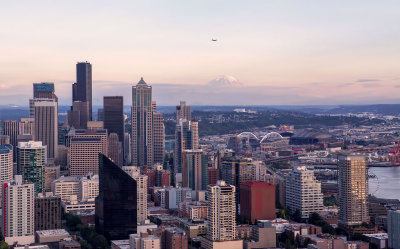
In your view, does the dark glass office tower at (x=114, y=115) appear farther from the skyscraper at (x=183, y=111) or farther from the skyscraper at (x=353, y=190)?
the skyscraper at (x=353, y=190)

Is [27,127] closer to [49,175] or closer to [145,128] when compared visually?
[145,128]

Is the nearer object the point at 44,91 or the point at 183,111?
the point at 44,91

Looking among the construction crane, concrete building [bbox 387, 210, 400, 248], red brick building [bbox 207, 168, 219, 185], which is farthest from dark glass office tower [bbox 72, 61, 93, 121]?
concrete building [bbox 387, 210, 400, 248]

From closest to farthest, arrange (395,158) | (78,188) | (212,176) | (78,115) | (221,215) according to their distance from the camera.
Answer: (221,215) < (78,188) < (212,176) < (395,158) < (78,115)

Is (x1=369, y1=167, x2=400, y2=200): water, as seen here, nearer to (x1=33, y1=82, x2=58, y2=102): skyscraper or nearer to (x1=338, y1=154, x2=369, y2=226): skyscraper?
(x1=338, y1=154, x2=369, y2=226): skyscraper

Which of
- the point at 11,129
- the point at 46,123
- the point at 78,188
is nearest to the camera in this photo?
the point at 78,188

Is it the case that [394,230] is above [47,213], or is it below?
below

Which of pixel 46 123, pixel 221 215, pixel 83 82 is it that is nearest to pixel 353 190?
pixel 221 215
